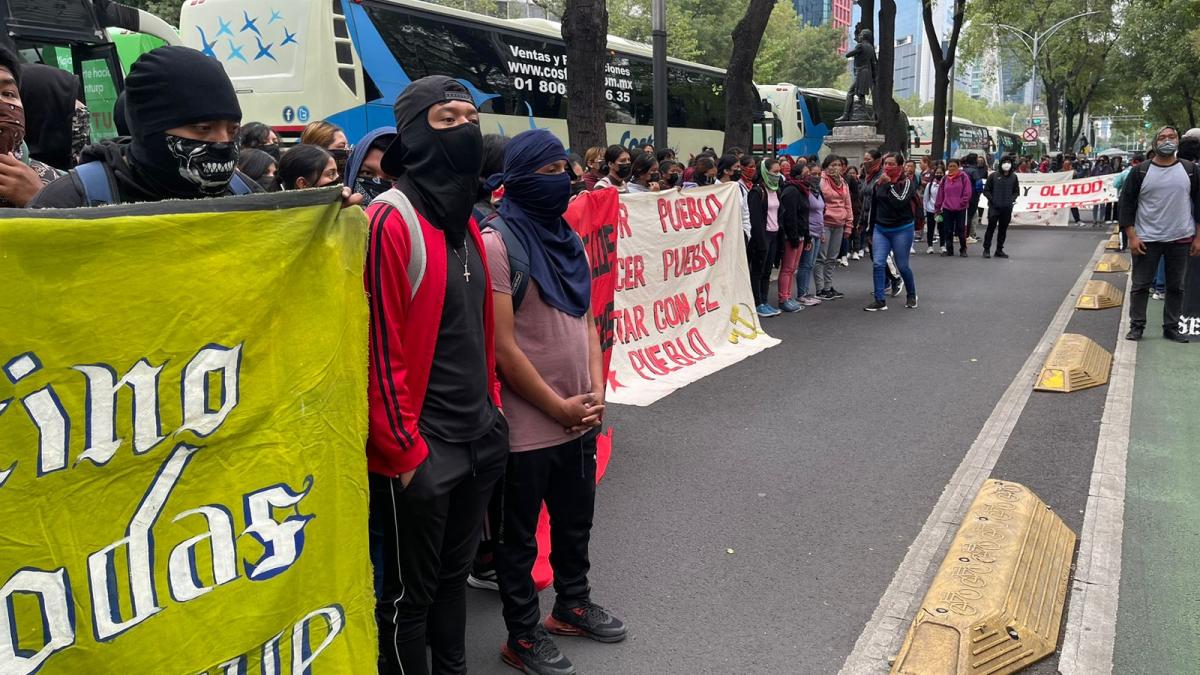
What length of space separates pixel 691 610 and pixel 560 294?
4.42 ft

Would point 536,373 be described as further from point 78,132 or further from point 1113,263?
point 1113,263

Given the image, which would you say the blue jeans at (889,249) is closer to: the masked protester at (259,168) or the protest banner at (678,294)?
Result: the protest banner at (678,294)

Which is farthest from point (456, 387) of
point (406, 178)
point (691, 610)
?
point (691, 610)

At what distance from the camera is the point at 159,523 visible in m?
1.86

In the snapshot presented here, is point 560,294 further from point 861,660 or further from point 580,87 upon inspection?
point 580,87

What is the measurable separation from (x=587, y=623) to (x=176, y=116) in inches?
85.1

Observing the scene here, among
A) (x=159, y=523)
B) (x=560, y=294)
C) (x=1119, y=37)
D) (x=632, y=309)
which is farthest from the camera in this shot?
(x=1119, y=37)

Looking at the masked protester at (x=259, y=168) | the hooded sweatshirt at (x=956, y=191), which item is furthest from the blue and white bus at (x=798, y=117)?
the masked protester at (x=259, y=168)

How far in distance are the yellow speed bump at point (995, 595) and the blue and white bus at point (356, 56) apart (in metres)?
10.7

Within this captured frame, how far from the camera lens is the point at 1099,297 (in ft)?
34.6

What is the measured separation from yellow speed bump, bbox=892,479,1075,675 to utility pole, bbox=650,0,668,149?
25.2 feet

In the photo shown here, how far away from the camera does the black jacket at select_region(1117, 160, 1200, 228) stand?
793cm

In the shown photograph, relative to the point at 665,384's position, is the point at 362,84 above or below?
above

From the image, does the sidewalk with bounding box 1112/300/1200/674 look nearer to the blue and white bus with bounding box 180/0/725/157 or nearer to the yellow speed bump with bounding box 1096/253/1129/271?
the yellow speed bump with bounding box 1096/253/1129/271
